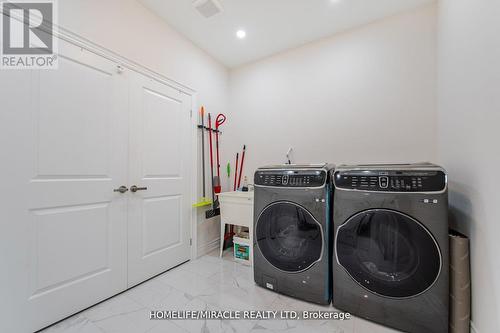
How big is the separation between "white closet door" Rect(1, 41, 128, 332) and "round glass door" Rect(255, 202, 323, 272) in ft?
4.20

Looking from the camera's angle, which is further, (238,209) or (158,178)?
(238,209)

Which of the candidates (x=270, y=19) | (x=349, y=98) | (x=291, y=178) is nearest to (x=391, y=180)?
(x=291, y=178)

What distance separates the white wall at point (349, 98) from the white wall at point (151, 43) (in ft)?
1.73

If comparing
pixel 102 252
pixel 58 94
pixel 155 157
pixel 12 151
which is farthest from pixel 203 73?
pixel 102 252

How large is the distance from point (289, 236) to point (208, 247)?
1.42 meters

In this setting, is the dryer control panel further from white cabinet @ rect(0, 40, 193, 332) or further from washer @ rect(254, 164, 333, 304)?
white cabinet @ rect(0, 40, 193, 332)

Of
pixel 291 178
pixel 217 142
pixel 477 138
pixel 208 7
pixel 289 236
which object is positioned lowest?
pixel 289 236

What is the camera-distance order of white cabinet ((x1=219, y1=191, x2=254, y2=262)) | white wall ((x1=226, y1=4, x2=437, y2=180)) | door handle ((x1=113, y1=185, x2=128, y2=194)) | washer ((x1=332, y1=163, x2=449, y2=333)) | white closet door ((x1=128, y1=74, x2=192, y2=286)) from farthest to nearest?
white cabinet ((x1=219, y1=191, x2=254, y2=262))
white wall ((x1=226, y1=4, x2=437, y2=180))
white closet door ((x1=128, y1=74, x2=192, y2=286))
door handle ((x1=113, y1=185, x2=128, y2=194))
washer ((x1=332, y1=163, x2=449, y2=333))

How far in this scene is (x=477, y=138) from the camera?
1201mm

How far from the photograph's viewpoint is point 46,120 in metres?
1.42

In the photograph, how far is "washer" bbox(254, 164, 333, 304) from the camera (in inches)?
62.4

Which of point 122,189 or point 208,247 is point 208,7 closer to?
point 122,189

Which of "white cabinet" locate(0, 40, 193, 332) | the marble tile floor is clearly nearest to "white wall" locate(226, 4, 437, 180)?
"white cabinet" locate(0, 40, 193, 332)

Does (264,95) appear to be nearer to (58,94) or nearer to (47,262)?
(58,94)
